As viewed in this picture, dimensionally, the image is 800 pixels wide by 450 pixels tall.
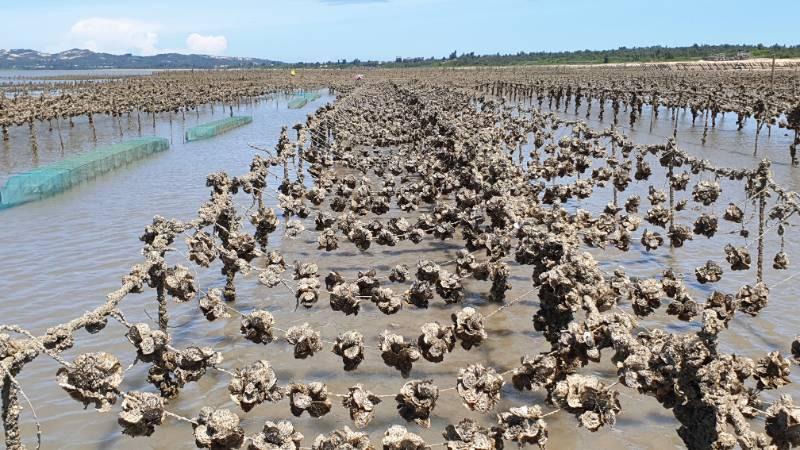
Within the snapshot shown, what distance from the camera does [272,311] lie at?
10.6 meters

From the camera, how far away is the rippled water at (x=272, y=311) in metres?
7.13

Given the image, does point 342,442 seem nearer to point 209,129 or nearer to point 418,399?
point 418,399

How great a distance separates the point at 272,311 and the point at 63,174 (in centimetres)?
1309

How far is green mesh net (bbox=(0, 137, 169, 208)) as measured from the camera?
60.7 ft

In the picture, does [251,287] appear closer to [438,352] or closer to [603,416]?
[438,352]

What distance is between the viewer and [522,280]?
12.1 metres

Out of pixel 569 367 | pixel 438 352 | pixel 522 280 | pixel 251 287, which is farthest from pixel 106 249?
pixel 569 367

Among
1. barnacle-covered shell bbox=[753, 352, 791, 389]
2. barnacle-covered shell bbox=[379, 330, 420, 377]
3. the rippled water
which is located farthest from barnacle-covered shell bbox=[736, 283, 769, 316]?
barnacle-covered shell bbox=[379, 330, 420, 377]

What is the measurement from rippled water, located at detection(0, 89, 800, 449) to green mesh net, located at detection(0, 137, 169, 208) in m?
0.51

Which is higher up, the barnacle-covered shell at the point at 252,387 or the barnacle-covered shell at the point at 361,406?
the barnacle-covered shell at the point at 252,387

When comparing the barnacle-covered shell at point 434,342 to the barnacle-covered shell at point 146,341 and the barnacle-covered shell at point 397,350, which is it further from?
the barnacle-covered shell at point 146,341

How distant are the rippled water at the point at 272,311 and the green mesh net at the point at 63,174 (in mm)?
510

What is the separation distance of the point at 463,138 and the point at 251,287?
8907mm

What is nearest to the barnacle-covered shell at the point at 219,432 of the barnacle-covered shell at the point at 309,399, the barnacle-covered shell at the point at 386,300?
the barnacle-covered shell at the point at 309,399
